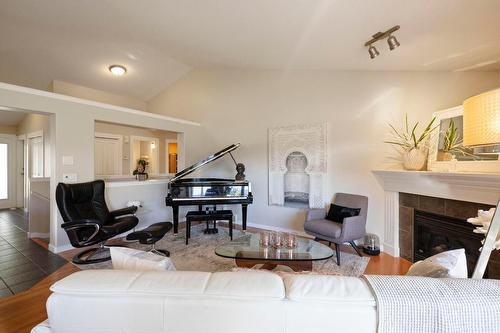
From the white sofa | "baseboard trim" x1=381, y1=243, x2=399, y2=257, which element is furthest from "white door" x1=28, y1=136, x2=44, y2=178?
"baseboard trim" x1=381, y1=243, x2=399, y2=257

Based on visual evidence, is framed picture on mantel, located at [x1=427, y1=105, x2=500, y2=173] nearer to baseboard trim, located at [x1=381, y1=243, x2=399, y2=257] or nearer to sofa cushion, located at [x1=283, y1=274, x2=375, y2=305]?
baseboard trim, located at [x1=381, y1=243, x2=399, y2=257]

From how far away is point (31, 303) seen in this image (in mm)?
2164

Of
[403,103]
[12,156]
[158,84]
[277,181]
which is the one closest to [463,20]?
[403,103]

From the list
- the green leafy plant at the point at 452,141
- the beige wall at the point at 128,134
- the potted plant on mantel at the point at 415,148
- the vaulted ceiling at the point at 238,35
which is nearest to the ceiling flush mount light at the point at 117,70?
the vaulted ceiling at the point at 238,35

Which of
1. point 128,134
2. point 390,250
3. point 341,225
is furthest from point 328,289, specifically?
point 128,134

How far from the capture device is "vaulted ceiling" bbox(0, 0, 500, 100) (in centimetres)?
220

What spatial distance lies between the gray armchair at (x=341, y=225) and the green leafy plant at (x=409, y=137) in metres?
0.90

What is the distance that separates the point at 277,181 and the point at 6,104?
3.98m

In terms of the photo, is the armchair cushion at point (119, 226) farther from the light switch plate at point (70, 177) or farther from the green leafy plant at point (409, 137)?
the green leafy plant at point (409, 137)

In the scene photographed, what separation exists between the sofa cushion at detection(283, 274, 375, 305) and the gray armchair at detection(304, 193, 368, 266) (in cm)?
226

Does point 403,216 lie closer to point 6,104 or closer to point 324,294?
point 324,294

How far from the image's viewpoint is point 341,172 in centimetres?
387

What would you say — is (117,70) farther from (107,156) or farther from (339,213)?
(339,213)

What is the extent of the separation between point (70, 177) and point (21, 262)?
118 cm
